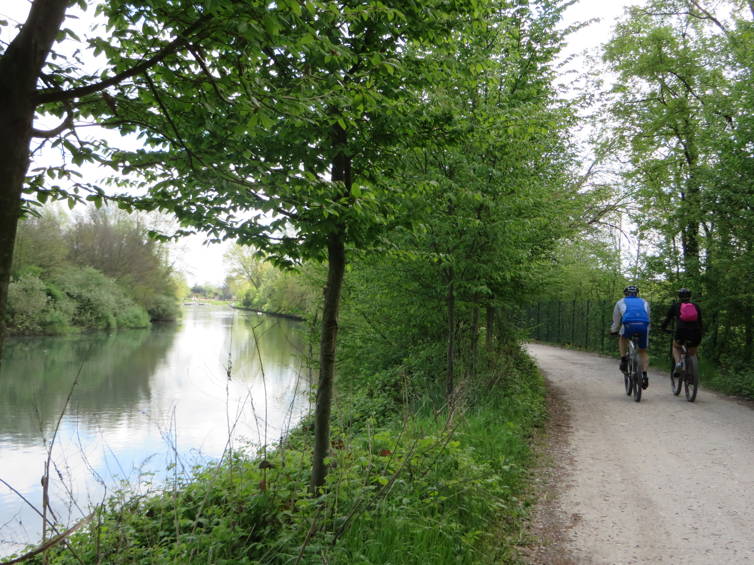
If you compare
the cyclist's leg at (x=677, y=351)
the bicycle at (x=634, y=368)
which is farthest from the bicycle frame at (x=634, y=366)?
the cyclist's leg at (x=677, y=351)

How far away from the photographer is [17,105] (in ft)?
7.45

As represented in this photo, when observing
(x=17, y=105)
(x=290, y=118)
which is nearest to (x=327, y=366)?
(x=290, y=118)

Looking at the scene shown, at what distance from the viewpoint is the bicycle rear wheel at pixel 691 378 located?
9.13 metres

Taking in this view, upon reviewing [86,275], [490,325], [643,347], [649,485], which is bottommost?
[649,485]

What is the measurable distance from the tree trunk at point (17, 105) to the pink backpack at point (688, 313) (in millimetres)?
9716

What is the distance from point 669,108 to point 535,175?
11128mm

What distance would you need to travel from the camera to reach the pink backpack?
9.34m

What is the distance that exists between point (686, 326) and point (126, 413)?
12.1m

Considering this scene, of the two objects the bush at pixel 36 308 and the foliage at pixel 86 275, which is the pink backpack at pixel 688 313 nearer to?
the foliage at pixel 86 275

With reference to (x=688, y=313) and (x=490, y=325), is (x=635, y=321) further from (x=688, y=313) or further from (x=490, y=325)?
(x=490, y=325)

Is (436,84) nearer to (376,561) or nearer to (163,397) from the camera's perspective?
(376,561)

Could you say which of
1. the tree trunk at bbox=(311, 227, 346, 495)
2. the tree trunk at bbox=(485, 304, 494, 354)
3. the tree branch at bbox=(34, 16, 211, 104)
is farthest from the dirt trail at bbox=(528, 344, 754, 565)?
the tree branch at bbox=(34, 16, 211, 104)

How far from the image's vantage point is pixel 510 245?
301 inches

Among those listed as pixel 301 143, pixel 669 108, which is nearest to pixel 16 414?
pixel 301 143
